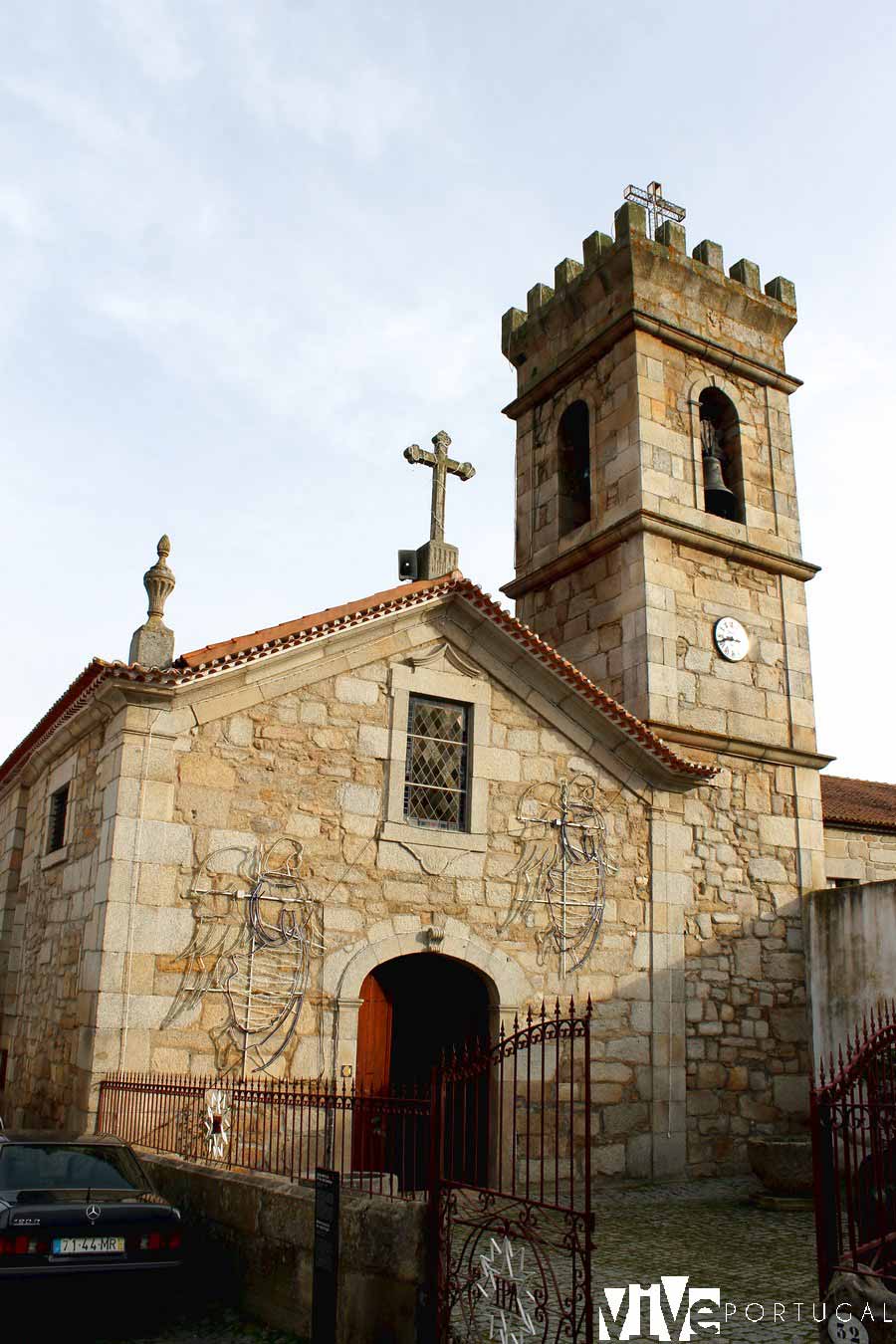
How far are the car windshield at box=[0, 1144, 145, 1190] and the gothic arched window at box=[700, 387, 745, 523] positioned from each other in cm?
1162

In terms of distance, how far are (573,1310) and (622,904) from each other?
699 cm

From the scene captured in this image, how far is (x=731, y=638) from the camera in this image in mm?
14844

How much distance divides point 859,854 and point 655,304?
27.4 feet

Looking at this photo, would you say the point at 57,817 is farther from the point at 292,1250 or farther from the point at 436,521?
the point at 292,1250

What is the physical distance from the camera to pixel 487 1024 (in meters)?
11.3

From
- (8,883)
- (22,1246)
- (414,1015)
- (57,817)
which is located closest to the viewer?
(22,1246)

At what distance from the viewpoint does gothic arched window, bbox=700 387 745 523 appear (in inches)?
617

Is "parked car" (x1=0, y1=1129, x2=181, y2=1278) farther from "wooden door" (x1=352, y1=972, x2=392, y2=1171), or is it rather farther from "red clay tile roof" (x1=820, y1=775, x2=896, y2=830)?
"red clay tile roof" (x1=820, y1=775, x2=896, y2=830)

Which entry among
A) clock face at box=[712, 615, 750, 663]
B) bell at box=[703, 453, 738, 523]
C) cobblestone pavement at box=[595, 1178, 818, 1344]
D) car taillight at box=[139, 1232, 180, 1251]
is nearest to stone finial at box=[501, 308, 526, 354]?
bell at box=[703, 453, 738, 523]

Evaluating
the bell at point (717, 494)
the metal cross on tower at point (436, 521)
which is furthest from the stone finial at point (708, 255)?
the metal cross on tower at point (436, 521)

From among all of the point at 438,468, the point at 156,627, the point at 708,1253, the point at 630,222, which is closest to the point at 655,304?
the point at 630,222

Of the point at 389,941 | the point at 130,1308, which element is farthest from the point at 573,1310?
the point at 389,941

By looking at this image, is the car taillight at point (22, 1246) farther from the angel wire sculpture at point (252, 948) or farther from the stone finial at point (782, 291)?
the stone finial at point (782, 291)

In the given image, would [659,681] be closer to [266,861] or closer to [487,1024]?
[487,1024]
